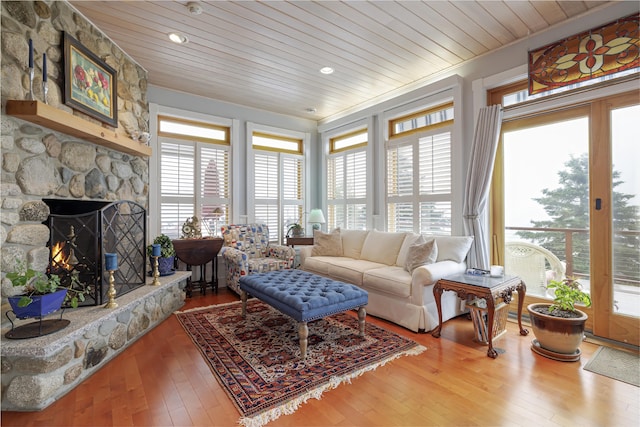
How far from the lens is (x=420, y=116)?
3.89m

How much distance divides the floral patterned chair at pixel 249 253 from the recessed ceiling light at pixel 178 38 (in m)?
2.26

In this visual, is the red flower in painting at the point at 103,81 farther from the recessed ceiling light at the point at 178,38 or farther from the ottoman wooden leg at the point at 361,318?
the ottoman wooden leg at the point at 361,318

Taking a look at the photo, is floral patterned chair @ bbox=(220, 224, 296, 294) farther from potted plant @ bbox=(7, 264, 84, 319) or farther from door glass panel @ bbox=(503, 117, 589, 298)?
door glass panel @ bbox=(503, 117, 589, 298)

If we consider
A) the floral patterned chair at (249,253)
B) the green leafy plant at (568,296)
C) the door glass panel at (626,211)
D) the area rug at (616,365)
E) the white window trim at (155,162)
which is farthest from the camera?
the white window trim at (155,162)

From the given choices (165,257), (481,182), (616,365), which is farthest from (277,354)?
(481,182)

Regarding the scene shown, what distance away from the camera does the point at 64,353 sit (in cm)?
182

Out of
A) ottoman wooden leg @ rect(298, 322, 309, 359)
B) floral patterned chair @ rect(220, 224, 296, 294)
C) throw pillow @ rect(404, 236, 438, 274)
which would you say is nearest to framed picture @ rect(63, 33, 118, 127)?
floral patterned chair @ rect(220, 224, 296, 294)

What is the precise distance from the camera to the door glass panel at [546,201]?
2.67m

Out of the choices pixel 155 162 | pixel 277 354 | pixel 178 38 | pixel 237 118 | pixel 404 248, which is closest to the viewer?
pixel 277 354

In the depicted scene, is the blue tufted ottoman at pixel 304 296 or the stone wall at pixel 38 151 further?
the blue tufted ottoman at pixel 304 296

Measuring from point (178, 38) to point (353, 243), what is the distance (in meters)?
3.02

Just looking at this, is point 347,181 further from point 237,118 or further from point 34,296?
point 34,296

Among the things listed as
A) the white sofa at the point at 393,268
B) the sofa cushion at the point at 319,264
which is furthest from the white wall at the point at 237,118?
the white sofa at the point at 393,268

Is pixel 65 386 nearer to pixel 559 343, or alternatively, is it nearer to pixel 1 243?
pixel 1 243
